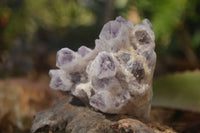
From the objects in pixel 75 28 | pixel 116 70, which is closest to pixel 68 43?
pixel 75 28

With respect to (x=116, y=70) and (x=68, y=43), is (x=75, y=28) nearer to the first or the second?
(x=68, y=43)

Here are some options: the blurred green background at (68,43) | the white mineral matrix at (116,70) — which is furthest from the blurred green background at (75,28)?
the white mineral matrix at (116,70)

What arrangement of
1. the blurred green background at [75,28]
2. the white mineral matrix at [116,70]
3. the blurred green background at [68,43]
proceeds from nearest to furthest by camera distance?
1. the white mineral matrix at [116,70]
2. the blurred green background at [68,43]
3. the blurred green background at [75,28]

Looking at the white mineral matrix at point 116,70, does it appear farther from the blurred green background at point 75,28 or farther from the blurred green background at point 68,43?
the blurred green background at point 75,28

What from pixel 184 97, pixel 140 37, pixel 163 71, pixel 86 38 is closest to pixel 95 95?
pixel 140 37

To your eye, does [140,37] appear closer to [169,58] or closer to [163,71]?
[163,71]

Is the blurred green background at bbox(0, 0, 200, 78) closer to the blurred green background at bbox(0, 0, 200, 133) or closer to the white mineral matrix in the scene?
the blurred green background at bbox(0, 0, 200, 133)
